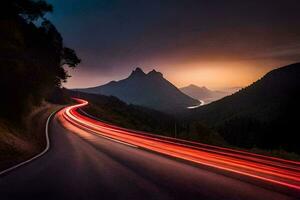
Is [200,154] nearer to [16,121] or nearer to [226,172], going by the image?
[226,172]

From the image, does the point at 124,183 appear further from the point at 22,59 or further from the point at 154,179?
the point at 22,59

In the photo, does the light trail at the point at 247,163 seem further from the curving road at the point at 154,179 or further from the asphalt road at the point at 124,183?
the asphalt road at the point at 124,183

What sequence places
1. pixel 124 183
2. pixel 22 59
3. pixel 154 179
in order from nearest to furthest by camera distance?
1. pixel 124 183
2. pixel 154 179
3. pixel 22 59

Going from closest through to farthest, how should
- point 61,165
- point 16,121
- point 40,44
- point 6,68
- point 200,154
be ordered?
point 61,165 < point 200,154 < point 16,121 < point 6,68 < point 40,44

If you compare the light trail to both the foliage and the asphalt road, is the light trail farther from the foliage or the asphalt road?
the foliage

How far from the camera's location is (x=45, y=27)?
8681cm

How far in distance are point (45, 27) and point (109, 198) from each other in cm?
8131

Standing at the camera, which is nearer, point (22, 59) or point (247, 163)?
point (247, 163)

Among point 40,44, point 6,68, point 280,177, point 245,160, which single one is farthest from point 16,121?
point 40,44

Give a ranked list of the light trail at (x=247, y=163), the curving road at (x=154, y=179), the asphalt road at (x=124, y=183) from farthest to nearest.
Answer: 1. the light trail at (x=247, y=163)
2. the curving road at (x=154, y=179)
3. the asphalt road at (x=124, y=183)

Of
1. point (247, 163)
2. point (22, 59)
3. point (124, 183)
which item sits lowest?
point (124, 183)

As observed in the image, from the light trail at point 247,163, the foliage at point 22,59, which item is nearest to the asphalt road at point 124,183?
the light trail at point 247,163

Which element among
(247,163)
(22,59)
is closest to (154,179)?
(247,163)

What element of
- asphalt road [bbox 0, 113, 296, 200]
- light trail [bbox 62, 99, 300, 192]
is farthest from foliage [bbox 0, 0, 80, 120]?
asphalt road [bbox 0, 113, 296, 200]
